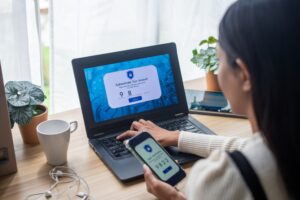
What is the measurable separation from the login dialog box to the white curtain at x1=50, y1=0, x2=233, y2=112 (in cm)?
40

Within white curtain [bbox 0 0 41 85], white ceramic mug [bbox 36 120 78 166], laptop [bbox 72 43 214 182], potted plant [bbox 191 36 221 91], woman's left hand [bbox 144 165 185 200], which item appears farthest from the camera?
potted plant [bbox 191 36 221 91]

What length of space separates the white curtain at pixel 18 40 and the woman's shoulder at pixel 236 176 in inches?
37.4

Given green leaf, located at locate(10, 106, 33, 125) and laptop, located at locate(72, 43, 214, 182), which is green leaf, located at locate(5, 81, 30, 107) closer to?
green leaf, located at locate(10, 106, 33, 125)

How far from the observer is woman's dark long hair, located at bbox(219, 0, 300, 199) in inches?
23.9

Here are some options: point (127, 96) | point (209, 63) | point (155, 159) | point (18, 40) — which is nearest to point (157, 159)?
point (155, 159)

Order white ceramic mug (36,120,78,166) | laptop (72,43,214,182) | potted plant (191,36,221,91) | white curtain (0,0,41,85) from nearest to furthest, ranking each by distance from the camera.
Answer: white ceramic mug (36,120,78,166), laptop (72,43,214,182), white curtain (0,0,41,85), potted plant (191,36,221,91)

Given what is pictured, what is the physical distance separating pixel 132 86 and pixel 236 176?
2.03 feet

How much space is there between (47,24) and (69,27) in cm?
9

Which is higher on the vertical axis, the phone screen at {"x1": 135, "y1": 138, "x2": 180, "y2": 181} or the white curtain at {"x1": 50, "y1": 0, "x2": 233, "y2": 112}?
the white curtain at {"x1": 50, "y1": 0, "x2": 233, "y2": 112}

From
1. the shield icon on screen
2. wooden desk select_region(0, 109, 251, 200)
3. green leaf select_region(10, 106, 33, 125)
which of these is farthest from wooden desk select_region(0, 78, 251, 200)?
the shield icon on screen

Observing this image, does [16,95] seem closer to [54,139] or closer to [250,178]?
[54,139]

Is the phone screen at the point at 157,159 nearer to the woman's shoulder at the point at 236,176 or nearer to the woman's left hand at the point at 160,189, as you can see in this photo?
the woman's left hand at the point at 160,189

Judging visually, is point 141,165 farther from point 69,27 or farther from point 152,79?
point 69,27

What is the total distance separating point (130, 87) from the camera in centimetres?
118
